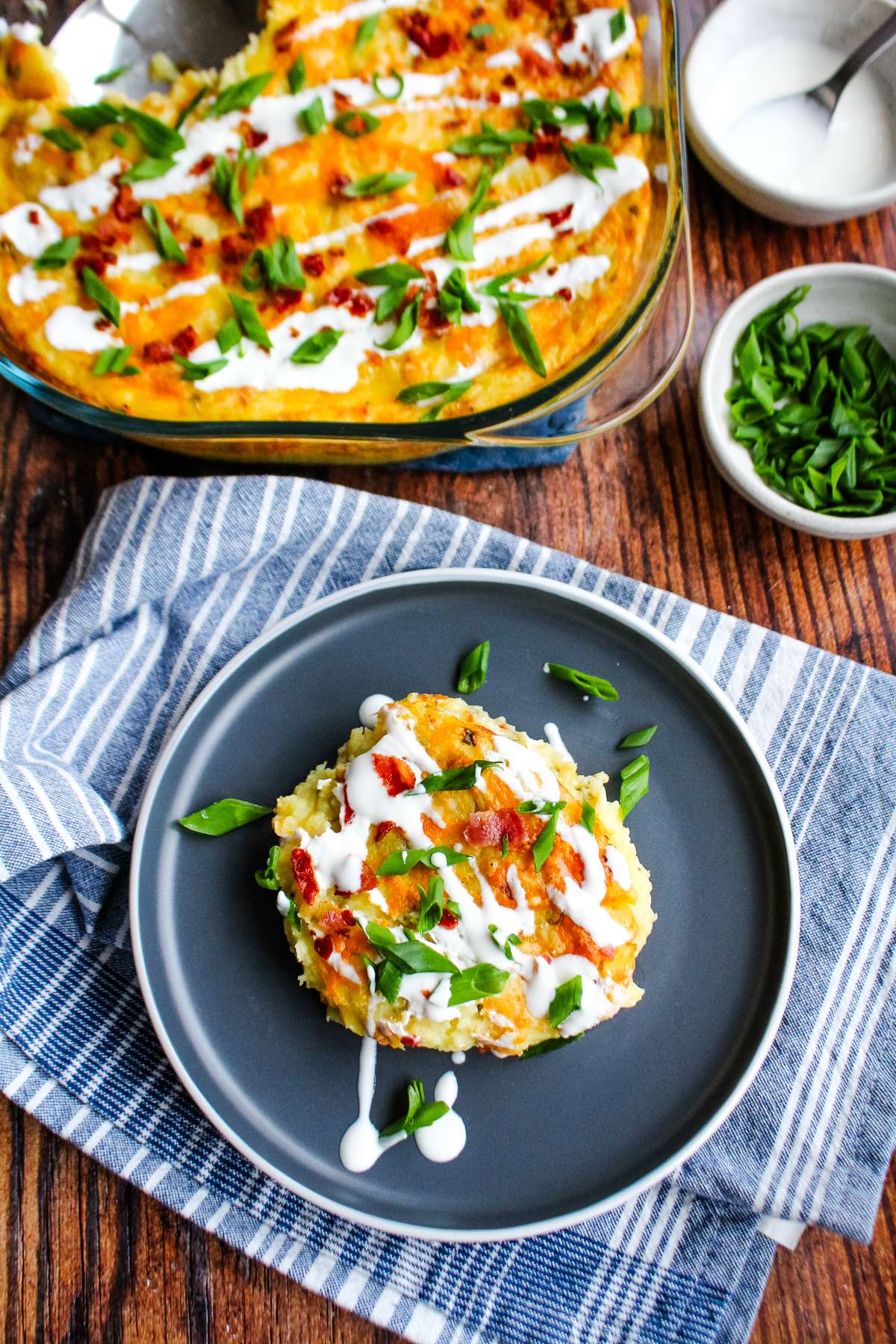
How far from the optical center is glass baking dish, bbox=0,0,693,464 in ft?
7.30

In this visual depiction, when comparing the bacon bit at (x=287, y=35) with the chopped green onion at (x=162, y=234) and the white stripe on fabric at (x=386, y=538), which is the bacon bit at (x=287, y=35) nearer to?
the chopped green onion at (x=162, y=234)

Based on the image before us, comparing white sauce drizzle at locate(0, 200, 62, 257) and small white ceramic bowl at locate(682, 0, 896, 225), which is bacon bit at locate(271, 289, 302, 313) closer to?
white sauce drizzle at locate(0, 200, 62, 257)

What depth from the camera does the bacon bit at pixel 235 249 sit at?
7.56ft

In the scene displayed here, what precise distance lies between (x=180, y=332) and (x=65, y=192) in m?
0.39

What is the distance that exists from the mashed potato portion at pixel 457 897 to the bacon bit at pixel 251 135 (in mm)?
1229

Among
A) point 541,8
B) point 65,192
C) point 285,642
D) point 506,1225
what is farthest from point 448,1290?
point 541,8

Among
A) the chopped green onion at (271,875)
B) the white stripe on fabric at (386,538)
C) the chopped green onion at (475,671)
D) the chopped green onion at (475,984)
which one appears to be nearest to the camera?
the chopped green onion at (475,984)

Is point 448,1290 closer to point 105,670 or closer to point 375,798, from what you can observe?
point 375,798

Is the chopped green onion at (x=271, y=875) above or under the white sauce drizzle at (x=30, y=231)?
under

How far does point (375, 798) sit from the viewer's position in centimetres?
214

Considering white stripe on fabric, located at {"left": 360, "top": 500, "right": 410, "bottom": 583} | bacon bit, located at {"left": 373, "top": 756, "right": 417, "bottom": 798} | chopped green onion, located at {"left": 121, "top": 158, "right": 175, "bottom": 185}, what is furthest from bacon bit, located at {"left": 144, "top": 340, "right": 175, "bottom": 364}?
→ bacon bit, located at {"left": 373, "top": 756, "right": 417, "bottom": 798}

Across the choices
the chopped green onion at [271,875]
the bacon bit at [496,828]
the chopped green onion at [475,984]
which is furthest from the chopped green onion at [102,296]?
the chopped green onion at [475,984]

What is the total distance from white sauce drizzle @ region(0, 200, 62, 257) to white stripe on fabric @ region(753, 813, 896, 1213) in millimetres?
2196

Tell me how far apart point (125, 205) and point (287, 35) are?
49 cm
